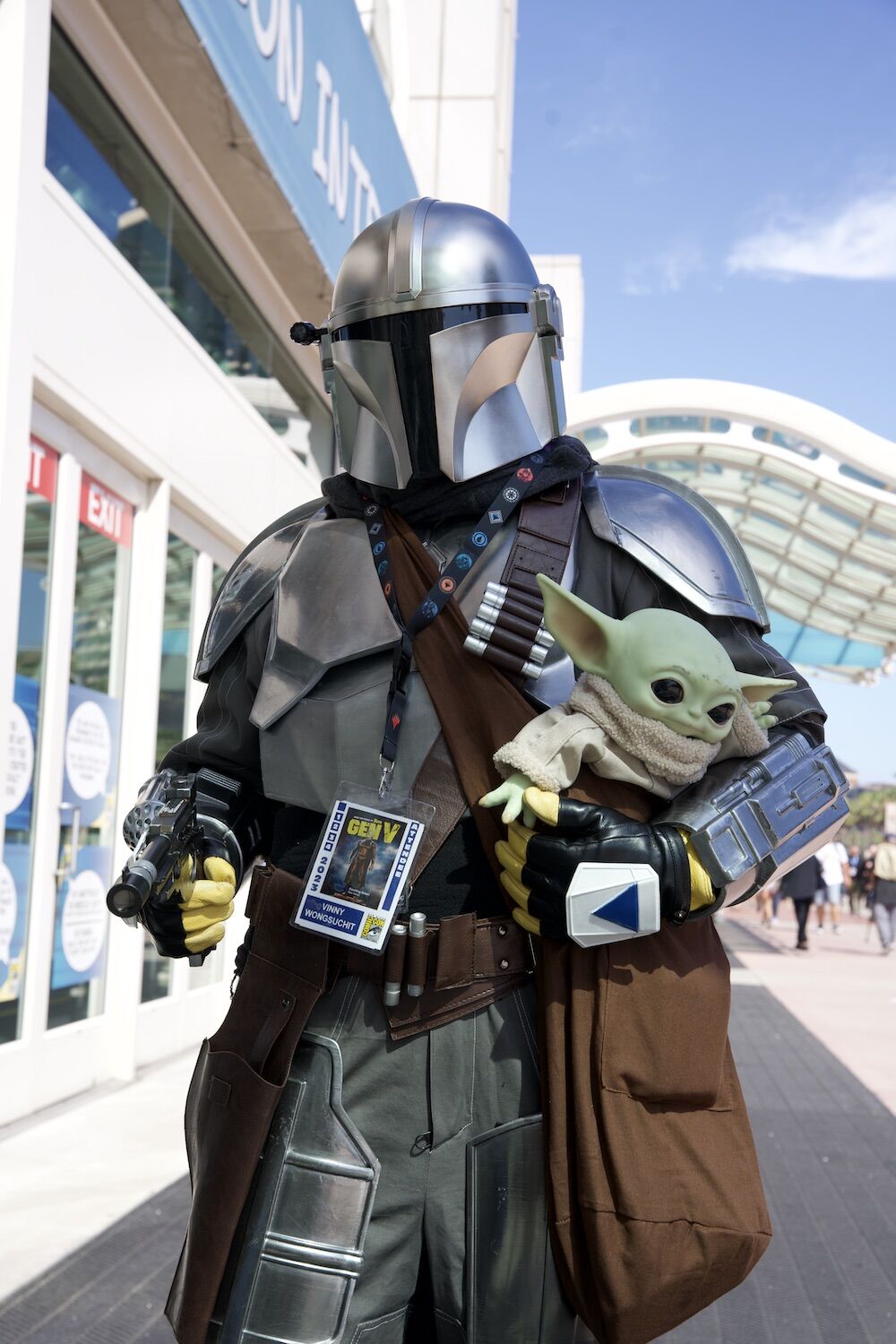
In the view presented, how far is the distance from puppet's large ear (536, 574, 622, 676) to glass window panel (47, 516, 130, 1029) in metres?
4.06

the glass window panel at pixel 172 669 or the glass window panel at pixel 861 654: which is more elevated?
the glass window panel at pixel 861 654

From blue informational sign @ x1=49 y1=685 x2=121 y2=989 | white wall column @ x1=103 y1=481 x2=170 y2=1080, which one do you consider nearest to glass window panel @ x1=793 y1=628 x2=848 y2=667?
white wall column @ x1=103 y1=481 x2=170 y2=1080

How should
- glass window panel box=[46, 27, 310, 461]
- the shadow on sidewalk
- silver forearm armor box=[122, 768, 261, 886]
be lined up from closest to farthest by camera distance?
silver forearm armor box=[122, 768, 261, 886]
the shadow on sidewalk
glass window panel box=[46, 27, 310, 461]

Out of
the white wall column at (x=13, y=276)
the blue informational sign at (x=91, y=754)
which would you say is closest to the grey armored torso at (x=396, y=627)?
the white wall column at (x=13, y=276)

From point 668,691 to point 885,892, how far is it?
44.4 ft

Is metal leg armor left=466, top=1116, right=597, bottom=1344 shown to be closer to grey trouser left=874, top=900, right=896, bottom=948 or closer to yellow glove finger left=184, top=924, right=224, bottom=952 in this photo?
yellow glove finger left=184, top=924, right=224, bottom=952

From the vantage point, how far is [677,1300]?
5.24ft

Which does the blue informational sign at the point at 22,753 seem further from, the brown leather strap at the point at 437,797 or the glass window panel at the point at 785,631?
the glass window panel at the point at 785,631

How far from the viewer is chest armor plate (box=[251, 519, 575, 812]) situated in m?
1.77

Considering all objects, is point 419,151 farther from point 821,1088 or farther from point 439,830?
point 439,830

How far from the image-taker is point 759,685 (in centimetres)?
170

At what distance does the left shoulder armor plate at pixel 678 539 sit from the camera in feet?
5.91

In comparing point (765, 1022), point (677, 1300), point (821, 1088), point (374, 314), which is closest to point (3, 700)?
point (374, 314)

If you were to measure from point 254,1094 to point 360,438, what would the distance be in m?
0.92
